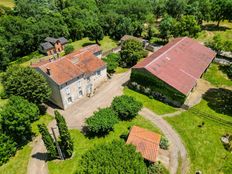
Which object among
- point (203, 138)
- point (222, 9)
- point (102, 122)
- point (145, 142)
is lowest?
point (203, 138)

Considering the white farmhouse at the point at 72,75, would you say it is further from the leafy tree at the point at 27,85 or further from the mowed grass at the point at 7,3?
the mowed grass at the point at 7,3

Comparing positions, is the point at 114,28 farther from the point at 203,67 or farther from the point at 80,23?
the point at 203,67

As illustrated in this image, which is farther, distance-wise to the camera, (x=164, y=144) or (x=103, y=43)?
(x=103, y=43)

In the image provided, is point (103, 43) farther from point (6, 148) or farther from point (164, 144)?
point (6, 148)

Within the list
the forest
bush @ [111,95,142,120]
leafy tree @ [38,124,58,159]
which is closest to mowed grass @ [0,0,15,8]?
the forest

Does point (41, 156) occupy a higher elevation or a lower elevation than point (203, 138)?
lower

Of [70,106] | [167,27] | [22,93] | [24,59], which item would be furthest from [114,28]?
[22,93]

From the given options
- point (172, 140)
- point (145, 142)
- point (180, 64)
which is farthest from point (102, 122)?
point (180, 64)
